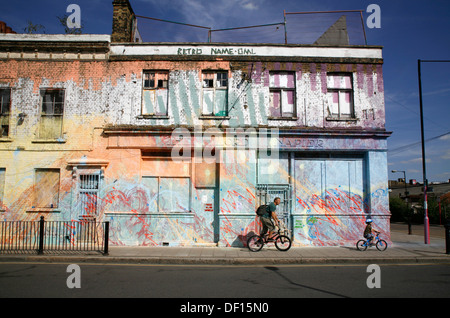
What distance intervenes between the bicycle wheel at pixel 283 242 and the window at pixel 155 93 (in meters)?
6.77

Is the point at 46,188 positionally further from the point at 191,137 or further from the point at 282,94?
Result: the point at 282,94

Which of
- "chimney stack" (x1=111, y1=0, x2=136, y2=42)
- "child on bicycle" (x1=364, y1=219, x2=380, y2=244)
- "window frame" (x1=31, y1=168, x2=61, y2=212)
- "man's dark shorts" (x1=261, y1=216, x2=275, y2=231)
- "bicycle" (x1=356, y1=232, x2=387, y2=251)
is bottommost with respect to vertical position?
"bicycle" (x1=356, y1=232, x2=387, y2=251)

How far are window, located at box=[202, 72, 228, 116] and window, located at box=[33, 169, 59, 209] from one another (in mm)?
6759

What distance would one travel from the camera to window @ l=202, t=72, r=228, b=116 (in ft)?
46.5

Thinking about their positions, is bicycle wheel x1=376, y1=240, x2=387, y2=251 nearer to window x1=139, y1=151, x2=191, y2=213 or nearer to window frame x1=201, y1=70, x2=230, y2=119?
window x1=139, y1=151, x2=191, y2=213

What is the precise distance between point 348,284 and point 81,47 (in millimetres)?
13430

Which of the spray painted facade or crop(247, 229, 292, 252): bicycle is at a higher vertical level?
the spray painted facade

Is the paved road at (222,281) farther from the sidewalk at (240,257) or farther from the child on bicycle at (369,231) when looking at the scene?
the child on bicycle at (369,231)

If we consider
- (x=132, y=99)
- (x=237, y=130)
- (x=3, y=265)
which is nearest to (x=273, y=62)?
(x=237, y=130)

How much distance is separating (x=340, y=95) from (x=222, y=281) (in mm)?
9987

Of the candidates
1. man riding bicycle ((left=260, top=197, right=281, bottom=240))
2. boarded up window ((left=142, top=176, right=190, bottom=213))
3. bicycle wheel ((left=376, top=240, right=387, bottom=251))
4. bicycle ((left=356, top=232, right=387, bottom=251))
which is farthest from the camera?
boarded up window ((left=142, top=176, right=190, bottom=213))

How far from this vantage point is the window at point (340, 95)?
14.4 metres

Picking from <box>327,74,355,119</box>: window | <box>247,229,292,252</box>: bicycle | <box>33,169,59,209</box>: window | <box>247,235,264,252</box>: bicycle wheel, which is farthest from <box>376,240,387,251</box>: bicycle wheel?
<box>33,169,59,209</box>: window
